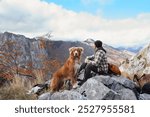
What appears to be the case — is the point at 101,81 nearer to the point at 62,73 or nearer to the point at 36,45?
the point at 62,73

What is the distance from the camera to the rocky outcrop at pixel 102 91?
10.3 m

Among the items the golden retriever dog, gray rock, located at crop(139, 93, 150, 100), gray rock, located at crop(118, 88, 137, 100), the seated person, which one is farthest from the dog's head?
gray rock, located at crop(139, 93, 150, 100)

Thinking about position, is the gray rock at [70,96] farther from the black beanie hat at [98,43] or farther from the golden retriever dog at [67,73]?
the black beanie hat at [98,43]

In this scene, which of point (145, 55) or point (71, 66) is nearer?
point (71, 66)

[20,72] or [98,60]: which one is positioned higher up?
[98,60]

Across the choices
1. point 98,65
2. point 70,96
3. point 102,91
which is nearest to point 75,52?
point 98,65

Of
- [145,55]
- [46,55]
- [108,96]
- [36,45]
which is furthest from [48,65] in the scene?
[108,96]

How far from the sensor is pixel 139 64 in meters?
15.8

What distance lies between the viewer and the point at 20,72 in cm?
2109

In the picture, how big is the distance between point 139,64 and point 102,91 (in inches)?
217

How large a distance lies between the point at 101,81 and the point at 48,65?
36.2ft

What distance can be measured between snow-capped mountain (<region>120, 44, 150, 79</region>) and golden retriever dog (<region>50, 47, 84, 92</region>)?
3.36 m

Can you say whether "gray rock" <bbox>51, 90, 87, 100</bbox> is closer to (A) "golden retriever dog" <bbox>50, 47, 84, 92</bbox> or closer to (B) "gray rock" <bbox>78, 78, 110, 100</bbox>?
(B) "gray rock" <bbox>78, 78, 110, 100</bbox>

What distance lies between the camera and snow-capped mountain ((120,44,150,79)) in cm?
1553
